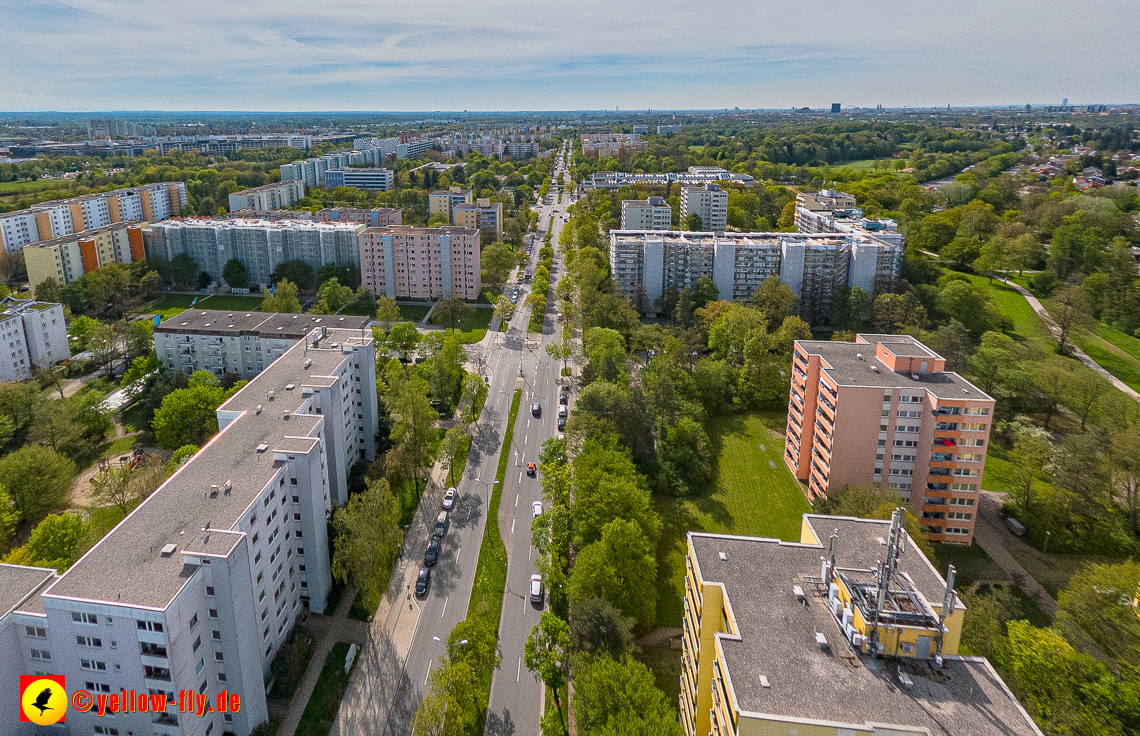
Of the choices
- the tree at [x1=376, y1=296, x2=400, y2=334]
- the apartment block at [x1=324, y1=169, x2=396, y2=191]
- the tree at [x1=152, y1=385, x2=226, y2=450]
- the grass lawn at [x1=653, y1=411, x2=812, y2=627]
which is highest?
the apartment block at [x1=324, y1=169, x2=396, y2=191]

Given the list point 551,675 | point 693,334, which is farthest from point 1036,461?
point 551,675

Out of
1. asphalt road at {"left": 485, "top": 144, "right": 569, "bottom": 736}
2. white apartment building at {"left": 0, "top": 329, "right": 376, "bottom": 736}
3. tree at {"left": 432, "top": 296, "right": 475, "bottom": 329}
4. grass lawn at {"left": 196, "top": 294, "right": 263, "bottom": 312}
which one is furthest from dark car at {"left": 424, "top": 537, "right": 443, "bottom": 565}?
grass lawn at {"left": 196, "top": 294, "right": 263, "bottom": 312}

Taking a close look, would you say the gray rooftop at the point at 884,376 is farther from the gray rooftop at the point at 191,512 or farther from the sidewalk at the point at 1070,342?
the gray rooftop at the point at 191,512

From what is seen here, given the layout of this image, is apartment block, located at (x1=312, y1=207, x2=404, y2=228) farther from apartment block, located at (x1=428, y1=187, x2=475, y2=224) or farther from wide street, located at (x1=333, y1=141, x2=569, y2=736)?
wide street, located at (x1=333, y1=141, x2=569, y2=736)

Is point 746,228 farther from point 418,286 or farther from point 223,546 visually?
point 223,546

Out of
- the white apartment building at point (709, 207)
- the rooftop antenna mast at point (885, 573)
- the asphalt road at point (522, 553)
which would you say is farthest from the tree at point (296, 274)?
the rooftop antenna mast at point (885, 573)

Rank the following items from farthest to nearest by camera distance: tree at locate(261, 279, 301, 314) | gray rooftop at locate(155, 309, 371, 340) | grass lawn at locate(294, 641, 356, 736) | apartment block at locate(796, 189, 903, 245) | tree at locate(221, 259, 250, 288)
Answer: tree at locate(221, 259, 250, 288)
apartment block at locate(796, 189, 903, 245)
tree at locate(261, 279, 301, 314)
gray rooftop at locate(155, 309, 371, 340)
grass lawn at locate(294, 641, 356, 736)
